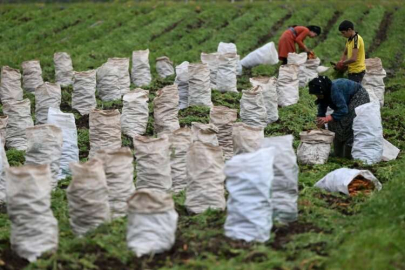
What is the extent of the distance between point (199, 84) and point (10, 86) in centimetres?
339

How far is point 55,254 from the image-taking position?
6035mm

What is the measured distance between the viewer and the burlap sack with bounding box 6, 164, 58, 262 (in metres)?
6.23

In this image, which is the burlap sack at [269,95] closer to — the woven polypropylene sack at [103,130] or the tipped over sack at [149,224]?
the woven polypropylene sack at [103,130]

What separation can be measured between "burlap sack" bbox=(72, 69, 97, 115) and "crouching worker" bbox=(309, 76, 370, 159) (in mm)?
4205

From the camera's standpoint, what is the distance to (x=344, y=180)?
7.81 m

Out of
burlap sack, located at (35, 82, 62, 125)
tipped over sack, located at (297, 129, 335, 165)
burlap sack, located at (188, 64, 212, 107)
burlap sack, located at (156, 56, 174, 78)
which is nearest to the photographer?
tipped over sack, located at (297, 129, 335, 165)

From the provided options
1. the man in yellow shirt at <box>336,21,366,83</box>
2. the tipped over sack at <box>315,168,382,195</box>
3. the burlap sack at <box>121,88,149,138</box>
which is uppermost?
the man in yellow shirt at <box>336,21,366,83</box>

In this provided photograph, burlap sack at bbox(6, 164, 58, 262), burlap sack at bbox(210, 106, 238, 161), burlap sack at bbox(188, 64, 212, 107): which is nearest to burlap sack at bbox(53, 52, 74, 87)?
burlap sack at bbox(188, 64, 212, 107)

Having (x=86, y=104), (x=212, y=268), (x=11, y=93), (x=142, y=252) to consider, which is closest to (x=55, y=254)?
(x=142, y=252)

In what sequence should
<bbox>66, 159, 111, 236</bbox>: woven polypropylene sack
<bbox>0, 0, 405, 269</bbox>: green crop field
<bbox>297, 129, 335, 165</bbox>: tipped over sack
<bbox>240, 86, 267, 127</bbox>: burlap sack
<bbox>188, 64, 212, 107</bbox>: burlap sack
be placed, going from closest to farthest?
<bbox>0, 0, 405, 269</bbox>: green crop field → <bbox>66, 159, 111, 236</bbox>: woven polypropylene sack → <bbox>297, 129, 335, 165</bbox>: tipped over sack → <bbox>240, 86, 267, 127</bbox>: burlap sack → <bbox>188, 64, 212, 107</bbox>: burlap sack

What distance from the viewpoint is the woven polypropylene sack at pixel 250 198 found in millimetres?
6301

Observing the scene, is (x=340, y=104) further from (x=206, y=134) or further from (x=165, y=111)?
(x=165, y=111)

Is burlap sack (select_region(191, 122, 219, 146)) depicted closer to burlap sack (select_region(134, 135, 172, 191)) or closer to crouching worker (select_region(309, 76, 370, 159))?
burlap sack (select_region(134, 135, 172, 191))

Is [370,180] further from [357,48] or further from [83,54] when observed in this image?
[83,54]
